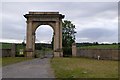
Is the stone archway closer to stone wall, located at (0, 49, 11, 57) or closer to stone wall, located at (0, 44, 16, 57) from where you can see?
stone wall, located at (0, 44, 16, 57)

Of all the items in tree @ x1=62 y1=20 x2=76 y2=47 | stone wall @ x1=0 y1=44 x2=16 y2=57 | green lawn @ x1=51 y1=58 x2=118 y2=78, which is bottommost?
green lawn @ x1=51 y1=58 x2=118 y2=78

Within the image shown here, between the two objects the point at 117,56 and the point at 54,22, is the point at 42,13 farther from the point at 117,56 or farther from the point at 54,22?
the point at 117,56

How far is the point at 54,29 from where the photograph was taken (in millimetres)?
48594

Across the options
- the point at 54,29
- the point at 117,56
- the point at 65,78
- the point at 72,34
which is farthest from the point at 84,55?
the point at 65,78

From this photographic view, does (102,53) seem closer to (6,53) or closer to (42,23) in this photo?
(42,23)

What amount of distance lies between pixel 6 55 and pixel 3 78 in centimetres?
3317

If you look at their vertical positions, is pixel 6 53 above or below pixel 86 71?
above

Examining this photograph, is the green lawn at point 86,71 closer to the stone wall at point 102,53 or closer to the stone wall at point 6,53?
the stone wall at point 102,53

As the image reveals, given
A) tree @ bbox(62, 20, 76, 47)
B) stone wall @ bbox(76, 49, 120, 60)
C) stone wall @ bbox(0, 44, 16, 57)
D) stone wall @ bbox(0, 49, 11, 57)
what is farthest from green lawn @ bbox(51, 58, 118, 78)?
tree @ bbox(62, 20, 76, 47)

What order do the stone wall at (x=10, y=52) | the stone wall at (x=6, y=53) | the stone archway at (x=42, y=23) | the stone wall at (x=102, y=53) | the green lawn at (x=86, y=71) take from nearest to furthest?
the green lawn at (x=86, y=71) → the stone wall at (x=102, y=53) → the stone wall at (x=6, y=53) → the stone wall at (x=10, y=52) → the stone archway at (x=42, y=23)

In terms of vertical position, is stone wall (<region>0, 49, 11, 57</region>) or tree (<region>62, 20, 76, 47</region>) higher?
tree (<region>62, 20, 76, 47</region>)

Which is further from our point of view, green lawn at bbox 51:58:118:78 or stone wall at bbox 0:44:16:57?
stone wall at bbox 0:44:16:57

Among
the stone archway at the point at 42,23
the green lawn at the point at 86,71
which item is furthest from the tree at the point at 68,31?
the green lawn at the point at 86,71

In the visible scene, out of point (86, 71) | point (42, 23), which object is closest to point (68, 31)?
point (42, 23)
